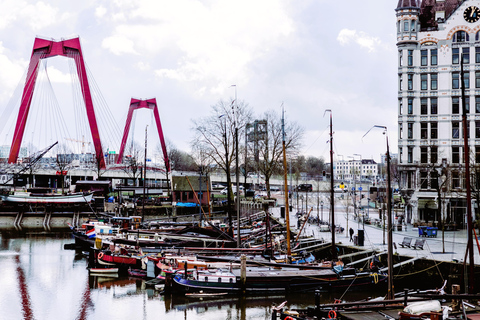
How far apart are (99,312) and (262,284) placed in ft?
28.9

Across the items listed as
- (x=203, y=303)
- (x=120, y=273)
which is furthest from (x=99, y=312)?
(x=120, y=273)

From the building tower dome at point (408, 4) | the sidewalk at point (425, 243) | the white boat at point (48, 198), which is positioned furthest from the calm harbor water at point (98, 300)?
the white boat at point (48, 198)

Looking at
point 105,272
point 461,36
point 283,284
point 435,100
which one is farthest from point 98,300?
point 461,36

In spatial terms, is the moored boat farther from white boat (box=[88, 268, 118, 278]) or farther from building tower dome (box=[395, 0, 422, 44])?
building tower dome (box=[395, 0, 422, 44])

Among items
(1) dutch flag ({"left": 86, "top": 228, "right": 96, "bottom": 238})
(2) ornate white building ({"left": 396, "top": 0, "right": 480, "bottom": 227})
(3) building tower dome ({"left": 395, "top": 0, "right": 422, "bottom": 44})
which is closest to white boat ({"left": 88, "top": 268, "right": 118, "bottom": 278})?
(1) dutch flag ({"left": 86, "top": 228, "right": 96, "bottom": 238})

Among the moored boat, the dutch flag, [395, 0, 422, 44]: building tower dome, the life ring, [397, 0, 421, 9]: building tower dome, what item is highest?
[397, 0, 421, 9]: building tower dome

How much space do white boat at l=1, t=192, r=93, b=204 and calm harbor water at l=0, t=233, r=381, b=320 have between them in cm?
3079

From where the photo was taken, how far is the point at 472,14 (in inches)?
1710

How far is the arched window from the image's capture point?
4344cm

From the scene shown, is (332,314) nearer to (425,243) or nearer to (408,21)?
(425,243)

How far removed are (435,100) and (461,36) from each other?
5774mm

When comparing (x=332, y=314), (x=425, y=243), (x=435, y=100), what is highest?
(x=435, y=100)

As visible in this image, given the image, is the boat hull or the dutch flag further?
the dutch flag

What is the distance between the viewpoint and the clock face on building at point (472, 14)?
43281 mm
